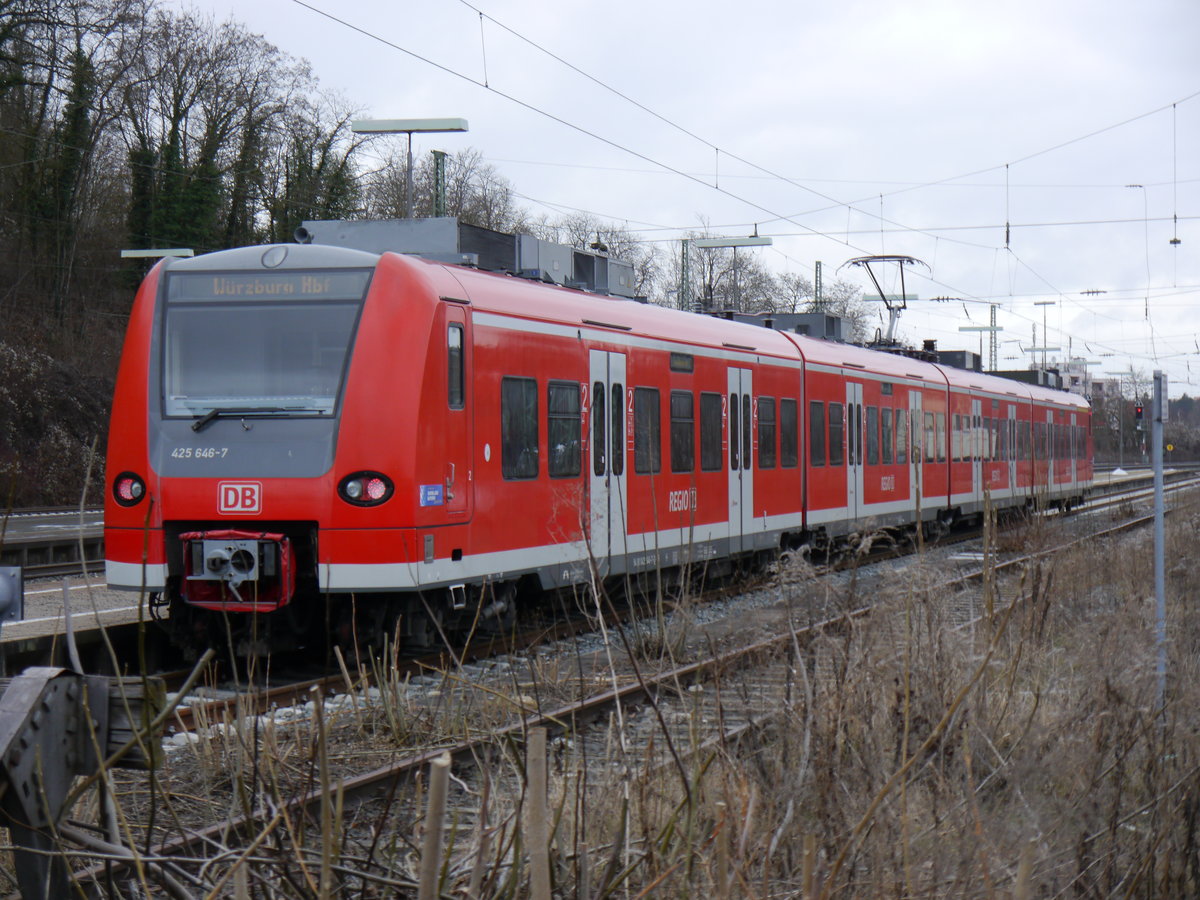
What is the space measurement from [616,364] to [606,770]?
7563 mm

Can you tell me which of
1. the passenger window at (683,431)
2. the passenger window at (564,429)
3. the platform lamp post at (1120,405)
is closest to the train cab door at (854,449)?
the passenger window at (683,431)

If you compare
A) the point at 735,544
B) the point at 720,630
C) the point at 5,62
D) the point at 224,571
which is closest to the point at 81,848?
the point at 224,571

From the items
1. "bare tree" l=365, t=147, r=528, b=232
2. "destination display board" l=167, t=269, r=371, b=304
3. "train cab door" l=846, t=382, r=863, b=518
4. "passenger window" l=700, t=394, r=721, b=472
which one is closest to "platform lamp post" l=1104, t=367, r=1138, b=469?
"bare tree" l=365, t=147, r=528, b=232

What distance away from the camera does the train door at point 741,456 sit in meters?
14.5

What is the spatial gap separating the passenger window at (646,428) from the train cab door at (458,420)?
2.83 m

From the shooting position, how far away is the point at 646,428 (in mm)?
12406

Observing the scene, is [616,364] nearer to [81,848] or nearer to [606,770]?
[606,770]

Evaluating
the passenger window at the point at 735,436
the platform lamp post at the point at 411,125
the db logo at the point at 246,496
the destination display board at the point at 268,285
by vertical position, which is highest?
the platform lamp post at the point at 411,125

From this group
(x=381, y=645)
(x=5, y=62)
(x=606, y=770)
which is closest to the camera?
(x=606, y=770)

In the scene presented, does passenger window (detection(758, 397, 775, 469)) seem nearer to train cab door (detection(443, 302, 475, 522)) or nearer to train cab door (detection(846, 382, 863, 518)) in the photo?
train cab door (detection(846, 382, 863, 518))

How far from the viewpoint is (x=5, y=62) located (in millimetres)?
34469

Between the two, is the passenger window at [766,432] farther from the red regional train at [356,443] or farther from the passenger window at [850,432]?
the red regional train at [356,443]

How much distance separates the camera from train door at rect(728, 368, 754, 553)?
1446 cm

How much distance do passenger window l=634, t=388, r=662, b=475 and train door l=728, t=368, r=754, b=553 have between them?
75.4 inches
